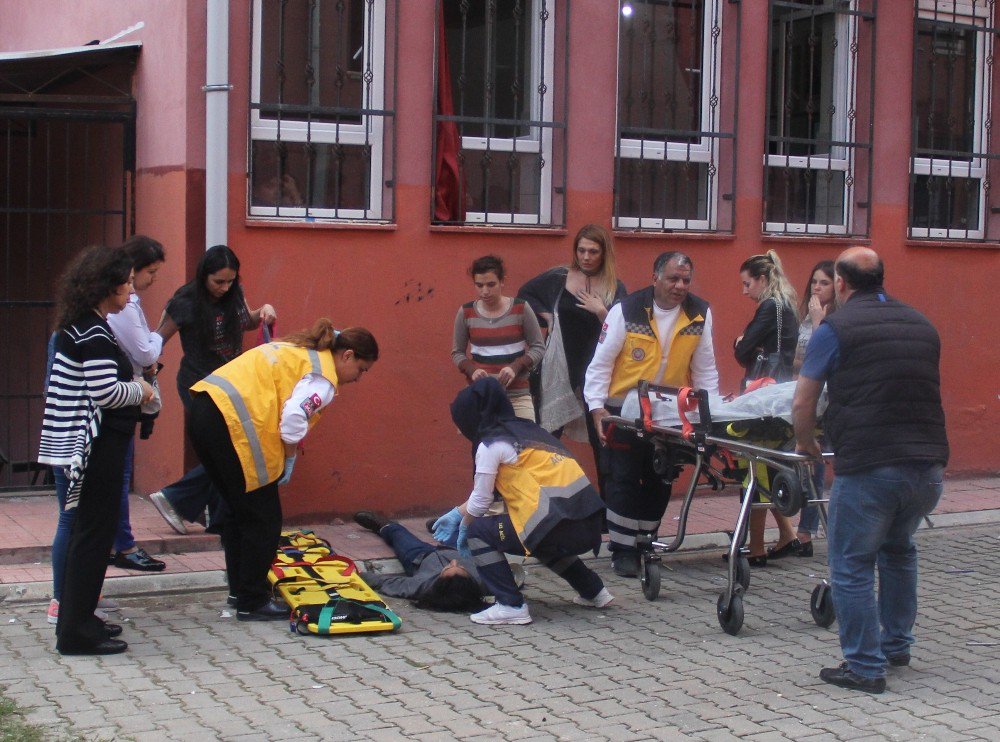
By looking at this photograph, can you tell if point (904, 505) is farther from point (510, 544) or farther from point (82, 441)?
point (82, 441)

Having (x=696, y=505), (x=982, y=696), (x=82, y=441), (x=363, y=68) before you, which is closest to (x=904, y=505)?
(x=982, y=696)

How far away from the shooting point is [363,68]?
8.80 m

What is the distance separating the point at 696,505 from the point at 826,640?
3269 mm

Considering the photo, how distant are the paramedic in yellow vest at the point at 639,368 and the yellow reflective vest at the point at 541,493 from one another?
2.78ft

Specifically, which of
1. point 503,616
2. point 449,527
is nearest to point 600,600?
point 503,616

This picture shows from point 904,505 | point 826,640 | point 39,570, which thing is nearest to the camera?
point 904,505

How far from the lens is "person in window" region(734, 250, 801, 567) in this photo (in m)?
7.91

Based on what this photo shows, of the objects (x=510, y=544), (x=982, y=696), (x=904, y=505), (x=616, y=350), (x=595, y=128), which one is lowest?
(x=982, y=696)

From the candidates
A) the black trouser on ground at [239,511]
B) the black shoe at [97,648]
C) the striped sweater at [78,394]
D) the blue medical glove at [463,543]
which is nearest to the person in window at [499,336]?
the blue medical glove at [463,543]

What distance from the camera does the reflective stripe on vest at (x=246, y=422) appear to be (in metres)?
6.18

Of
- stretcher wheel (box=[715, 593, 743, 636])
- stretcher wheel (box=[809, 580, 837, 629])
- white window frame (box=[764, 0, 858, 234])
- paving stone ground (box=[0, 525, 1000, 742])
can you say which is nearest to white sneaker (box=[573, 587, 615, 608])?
paving stone ground (box=[0, 525, 1000, 742])

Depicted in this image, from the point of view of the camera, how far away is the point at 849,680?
5.56 meters

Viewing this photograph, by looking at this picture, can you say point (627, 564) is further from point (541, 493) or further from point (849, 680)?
point (849, 680)

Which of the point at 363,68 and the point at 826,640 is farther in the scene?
the point at 363,68
